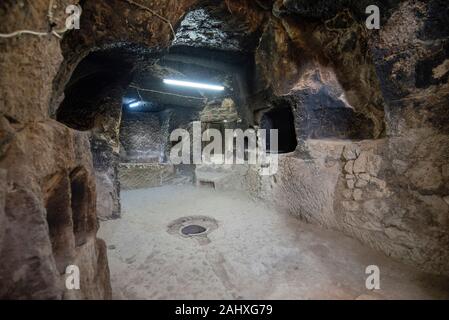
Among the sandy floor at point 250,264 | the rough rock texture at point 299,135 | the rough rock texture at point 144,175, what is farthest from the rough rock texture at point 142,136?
the rough rock texture at point 299,135

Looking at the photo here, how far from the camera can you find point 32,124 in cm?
152

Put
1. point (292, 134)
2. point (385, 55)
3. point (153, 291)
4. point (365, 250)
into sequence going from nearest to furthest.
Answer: point (153, 291)
point (385, 55)
point (365, 250)
point (292, 134)

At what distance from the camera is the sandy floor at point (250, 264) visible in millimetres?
2371

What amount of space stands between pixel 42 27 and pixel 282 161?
3926 mm

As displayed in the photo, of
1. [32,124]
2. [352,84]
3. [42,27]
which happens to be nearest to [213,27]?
[352,84]

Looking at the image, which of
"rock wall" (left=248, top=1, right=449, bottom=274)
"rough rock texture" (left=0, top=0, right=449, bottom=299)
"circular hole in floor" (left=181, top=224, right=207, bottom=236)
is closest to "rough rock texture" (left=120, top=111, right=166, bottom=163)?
"circular hole in floor" (left=181, top=224, right=207, bottom=236)

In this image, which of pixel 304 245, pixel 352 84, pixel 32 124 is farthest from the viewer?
pixel 352 84

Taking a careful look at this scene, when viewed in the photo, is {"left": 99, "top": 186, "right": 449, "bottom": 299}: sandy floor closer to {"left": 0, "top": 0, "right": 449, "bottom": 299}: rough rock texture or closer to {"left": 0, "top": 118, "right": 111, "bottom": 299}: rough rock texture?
{"left": 0, "top": 0, "right": 449, "bottom": 299}: rough rock texture

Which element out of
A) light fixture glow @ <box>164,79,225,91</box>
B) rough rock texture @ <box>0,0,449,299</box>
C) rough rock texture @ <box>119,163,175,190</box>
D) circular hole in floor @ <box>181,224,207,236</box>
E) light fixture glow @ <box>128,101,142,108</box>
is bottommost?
circular hole in floor @ <box>181,224,207,236</box>

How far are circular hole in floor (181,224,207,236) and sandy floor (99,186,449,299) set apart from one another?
0.20 m

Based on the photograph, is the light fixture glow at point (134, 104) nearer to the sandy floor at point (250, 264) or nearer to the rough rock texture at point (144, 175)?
the rough rock texture at point (144, 175)

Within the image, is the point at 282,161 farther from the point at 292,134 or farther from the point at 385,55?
the point at 385,55

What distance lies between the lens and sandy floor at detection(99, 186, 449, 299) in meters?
2.37

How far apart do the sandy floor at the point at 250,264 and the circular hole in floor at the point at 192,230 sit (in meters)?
0.20
